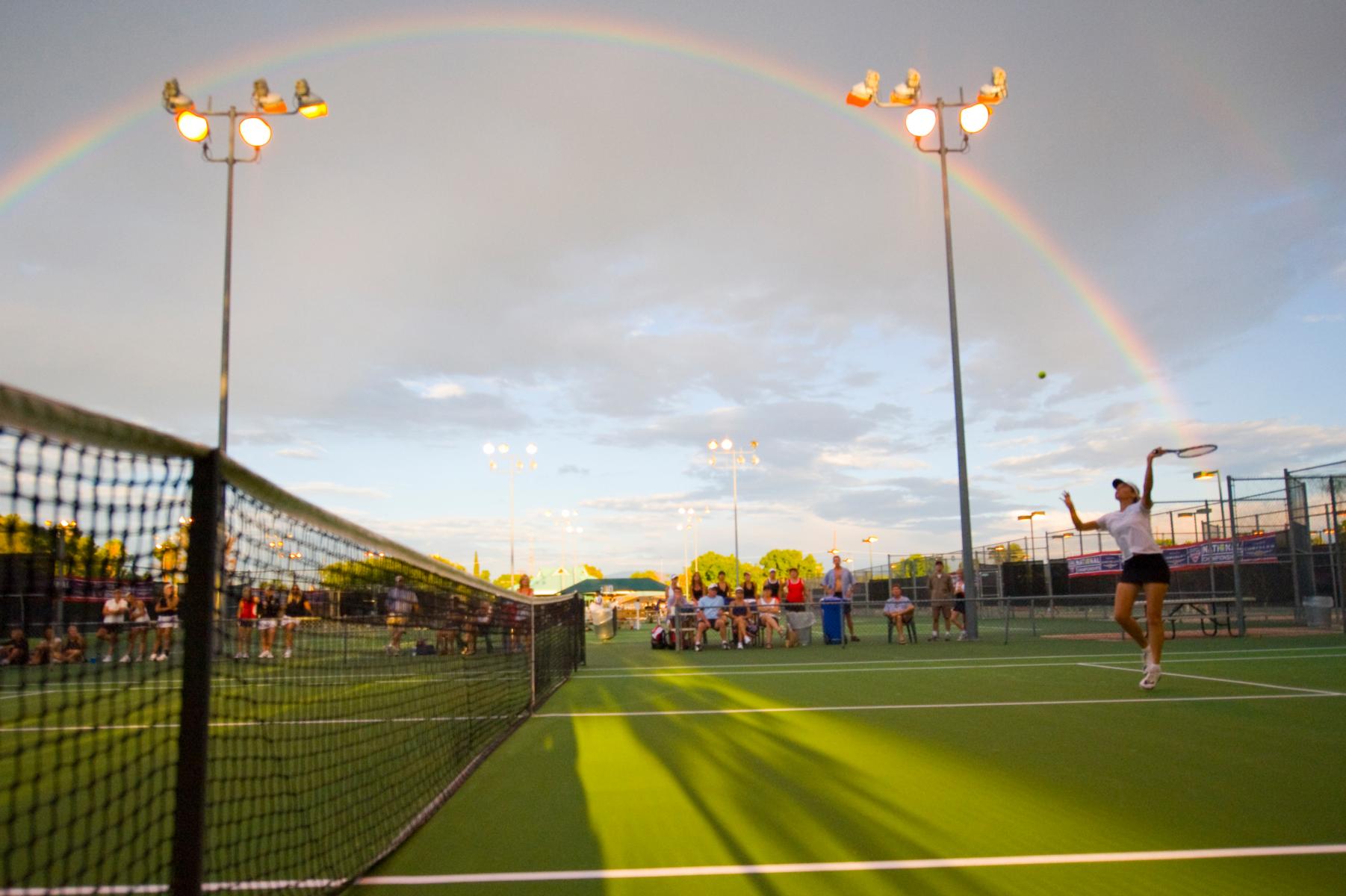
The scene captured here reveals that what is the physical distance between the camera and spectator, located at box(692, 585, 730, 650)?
19.2m

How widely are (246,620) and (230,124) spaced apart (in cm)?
1460

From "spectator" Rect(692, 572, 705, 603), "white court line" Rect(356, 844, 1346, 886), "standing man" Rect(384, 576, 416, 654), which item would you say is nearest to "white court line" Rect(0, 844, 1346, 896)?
"white court line" Rect(356, 844, 1346, 886)

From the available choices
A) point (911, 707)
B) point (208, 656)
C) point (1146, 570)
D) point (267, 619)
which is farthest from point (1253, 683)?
point (208, 656)

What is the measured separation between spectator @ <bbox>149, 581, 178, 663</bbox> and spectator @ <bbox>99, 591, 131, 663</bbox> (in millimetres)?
189

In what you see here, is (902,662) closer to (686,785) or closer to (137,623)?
(686,785)

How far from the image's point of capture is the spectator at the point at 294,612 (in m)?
4.10

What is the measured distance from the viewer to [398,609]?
5480mm

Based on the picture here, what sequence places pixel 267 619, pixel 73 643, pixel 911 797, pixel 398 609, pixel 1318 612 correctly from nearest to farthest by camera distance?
pixel 267 619 → pixel 911 797 → pixel 398 609 → pixel 73 643 → pixel 1318 612

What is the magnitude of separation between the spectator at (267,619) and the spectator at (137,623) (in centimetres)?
39

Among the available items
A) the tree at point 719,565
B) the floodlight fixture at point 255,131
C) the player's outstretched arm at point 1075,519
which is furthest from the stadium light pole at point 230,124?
the tree at point 719,565

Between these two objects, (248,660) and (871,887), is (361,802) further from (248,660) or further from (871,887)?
(871,887)

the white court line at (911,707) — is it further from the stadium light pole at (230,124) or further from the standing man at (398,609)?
the stadium light pole at (230,124)

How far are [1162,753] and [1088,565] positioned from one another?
28.1m

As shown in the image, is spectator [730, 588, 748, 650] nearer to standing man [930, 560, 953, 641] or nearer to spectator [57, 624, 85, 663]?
standing man [930, 560, 953, 641]
